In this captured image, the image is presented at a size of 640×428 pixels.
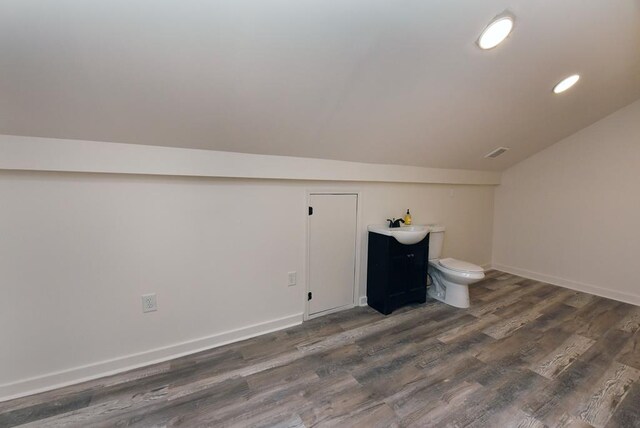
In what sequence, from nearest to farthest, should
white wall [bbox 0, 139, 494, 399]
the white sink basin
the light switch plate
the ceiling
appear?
the ceiling → white wall [bbox 0, 139, 494, 399] → the light switch plate → the white sink basin

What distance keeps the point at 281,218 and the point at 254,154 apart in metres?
0.57

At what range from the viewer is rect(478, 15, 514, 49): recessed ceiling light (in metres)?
1.53

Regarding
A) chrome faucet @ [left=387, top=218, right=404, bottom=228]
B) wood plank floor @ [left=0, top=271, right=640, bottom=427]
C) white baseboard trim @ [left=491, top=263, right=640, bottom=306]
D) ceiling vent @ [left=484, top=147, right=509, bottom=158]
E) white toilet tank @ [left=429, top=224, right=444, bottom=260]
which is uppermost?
ceiling vent @ [left=484, top=147, right=509, bottom=158]

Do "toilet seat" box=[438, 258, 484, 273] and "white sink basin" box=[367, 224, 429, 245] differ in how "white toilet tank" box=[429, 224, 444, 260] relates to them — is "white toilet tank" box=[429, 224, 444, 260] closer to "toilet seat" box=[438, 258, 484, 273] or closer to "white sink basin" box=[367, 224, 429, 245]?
"toilet seat" box=[438, 258, 484, 273]

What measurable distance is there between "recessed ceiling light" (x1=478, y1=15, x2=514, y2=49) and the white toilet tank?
174 centimetres

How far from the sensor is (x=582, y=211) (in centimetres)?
324

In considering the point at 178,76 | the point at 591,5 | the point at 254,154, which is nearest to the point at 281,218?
the point at 254,154

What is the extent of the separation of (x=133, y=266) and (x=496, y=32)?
266cm

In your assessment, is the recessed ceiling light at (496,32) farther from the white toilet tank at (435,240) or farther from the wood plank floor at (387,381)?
the wood plank floor at (387,381)

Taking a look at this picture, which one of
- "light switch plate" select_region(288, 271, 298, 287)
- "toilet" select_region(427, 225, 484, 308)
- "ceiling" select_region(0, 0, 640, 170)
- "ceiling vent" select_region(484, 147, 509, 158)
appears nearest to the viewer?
"ceiling" select_region(0, 0, 640, 170)

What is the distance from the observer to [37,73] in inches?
48.9

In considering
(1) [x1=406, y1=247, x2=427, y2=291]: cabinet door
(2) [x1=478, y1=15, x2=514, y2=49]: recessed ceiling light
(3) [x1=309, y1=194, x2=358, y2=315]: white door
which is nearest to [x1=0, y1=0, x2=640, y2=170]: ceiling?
(2) [x1=478, y1=15, x2=514, y2=49]: recessed ceiling light

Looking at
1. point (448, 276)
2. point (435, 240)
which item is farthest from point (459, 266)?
point (435, 240)

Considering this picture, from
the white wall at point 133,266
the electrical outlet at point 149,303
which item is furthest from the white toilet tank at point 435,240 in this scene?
the electrical outlet at point 149,303
